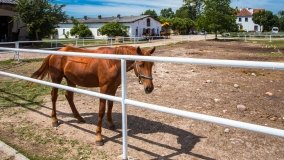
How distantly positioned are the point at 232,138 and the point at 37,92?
546 centimetres

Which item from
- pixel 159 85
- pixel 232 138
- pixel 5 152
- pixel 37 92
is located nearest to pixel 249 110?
pixel 232 138

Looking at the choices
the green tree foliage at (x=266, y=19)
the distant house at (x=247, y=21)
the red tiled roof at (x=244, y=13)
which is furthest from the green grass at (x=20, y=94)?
the red tiled roof at (x=244, y=13)

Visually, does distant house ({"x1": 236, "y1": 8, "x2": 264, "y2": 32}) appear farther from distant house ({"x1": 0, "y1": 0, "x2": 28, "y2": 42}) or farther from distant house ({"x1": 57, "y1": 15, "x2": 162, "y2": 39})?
distant house ({"x1": 0, "y1": 0, "x2": 28, "y2": 42})

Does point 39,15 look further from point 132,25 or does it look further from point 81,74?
point 132,25

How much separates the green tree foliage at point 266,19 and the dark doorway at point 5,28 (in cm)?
8320

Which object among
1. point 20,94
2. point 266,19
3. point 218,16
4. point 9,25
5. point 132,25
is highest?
point 266,19

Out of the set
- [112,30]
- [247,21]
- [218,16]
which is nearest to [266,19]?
[247,21]

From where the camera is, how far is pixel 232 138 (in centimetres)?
513

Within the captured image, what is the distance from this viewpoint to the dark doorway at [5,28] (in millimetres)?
30375

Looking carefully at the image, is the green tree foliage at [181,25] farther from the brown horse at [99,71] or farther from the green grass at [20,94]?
the brown horse at [99,71]

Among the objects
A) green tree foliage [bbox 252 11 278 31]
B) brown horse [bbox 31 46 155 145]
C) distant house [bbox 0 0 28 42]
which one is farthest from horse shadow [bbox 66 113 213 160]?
green tree foliage [bbox 252 11 278 31]

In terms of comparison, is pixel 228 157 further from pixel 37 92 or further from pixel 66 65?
pixel 37 92

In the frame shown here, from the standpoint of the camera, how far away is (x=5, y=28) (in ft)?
101

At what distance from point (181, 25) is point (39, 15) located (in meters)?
62.3
